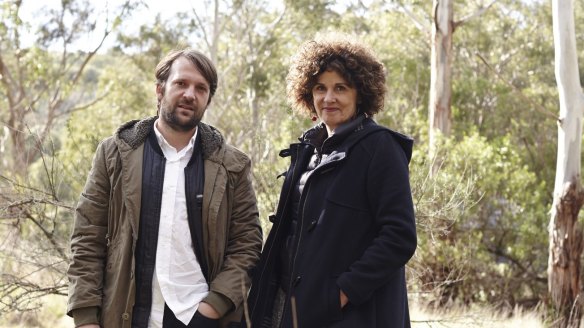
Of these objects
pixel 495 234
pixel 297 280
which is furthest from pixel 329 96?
pixel 495 234

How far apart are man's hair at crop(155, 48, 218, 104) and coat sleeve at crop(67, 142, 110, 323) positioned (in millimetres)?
375

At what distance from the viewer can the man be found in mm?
2885

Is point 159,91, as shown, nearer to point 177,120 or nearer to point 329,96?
point 177,120

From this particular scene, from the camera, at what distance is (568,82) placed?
7.77m

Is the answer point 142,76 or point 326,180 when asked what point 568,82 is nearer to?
point 326,180

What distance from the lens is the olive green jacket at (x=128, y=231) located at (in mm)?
2867

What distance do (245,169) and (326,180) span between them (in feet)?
1.53

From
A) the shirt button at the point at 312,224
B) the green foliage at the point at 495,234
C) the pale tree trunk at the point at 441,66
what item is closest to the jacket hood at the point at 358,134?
the shirt button at the point at 312,224

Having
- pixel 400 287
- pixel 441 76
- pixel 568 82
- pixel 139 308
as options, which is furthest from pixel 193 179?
pixel 441 76

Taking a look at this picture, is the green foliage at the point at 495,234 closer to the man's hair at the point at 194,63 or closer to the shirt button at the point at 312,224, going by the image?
the man's hair at the point at 194,63

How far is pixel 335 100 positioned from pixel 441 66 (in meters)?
7.71

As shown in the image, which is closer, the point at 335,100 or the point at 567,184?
the point at 335,100

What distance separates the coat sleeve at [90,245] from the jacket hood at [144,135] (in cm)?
10

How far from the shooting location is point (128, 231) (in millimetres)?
2893
